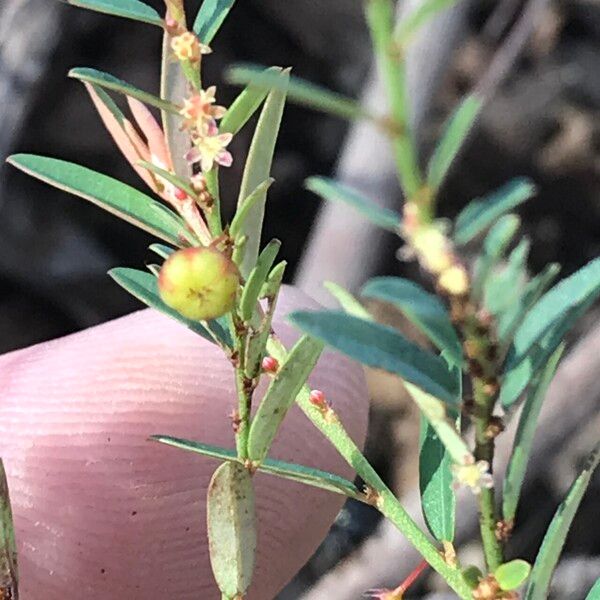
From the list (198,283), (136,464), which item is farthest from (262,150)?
(136,464)

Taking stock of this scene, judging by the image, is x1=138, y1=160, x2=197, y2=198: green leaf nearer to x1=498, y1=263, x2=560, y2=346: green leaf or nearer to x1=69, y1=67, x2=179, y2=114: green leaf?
x1=69, y1=67, x2=179, y2=114: green leaf

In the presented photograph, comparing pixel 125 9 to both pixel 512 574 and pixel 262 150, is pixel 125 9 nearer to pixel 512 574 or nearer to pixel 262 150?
pixel 262 150

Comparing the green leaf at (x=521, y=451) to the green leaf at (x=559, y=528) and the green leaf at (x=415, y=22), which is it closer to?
the green leaf at (x=559, y=528)

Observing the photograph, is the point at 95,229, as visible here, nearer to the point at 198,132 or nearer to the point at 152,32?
the point at 152,32

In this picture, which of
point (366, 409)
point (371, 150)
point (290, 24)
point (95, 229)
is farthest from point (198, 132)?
point (290, 24)

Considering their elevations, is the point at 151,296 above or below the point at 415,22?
below

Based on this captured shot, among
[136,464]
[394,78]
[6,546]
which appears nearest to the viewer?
[394,78]

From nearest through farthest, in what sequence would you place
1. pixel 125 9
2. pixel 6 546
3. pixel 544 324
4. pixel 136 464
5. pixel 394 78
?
pixel 394 78 < pixel 544 324 < pixel 125 9 < pixel 6 546 < pixel 136 464

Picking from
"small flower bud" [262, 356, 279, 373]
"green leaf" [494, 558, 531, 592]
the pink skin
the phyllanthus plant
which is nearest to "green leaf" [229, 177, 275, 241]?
the phyllanthus plant
